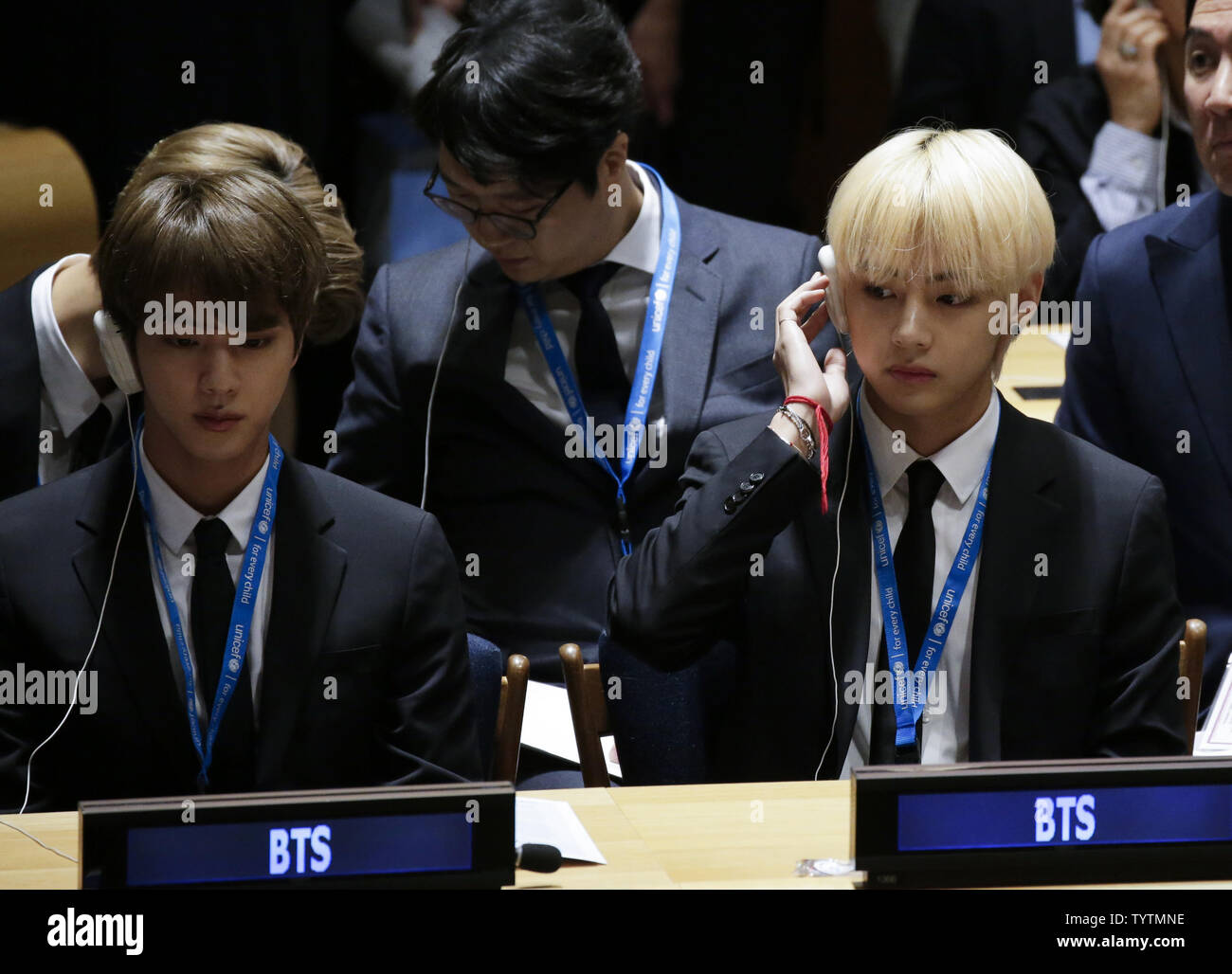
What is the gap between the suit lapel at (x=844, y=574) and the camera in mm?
2443

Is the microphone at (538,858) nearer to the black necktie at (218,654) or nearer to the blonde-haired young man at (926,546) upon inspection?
the black necktie at (218,654)

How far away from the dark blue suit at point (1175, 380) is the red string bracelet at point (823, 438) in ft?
2.84

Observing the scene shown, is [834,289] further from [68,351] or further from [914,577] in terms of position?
[68,351]

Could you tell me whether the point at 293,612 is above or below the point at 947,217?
below

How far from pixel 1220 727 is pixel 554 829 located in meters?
1.25

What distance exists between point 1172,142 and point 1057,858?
3.14 meters

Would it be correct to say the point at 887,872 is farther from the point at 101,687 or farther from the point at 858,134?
the point at 858,134

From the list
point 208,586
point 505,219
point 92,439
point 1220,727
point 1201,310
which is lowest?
point 1220,727

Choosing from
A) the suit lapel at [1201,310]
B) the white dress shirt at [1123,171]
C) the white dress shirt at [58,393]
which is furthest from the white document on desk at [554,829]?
the white dress shirt at [1123,171]

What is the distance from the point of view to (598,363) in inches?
127

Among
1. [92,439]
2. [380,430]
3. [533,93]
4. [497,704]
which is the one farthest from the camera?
[380,430]

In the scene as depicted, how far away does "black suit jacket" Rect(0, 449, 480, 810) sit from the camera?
7.41ft

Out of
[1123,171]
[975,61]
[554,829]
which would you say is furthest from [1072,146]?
[554,829]
